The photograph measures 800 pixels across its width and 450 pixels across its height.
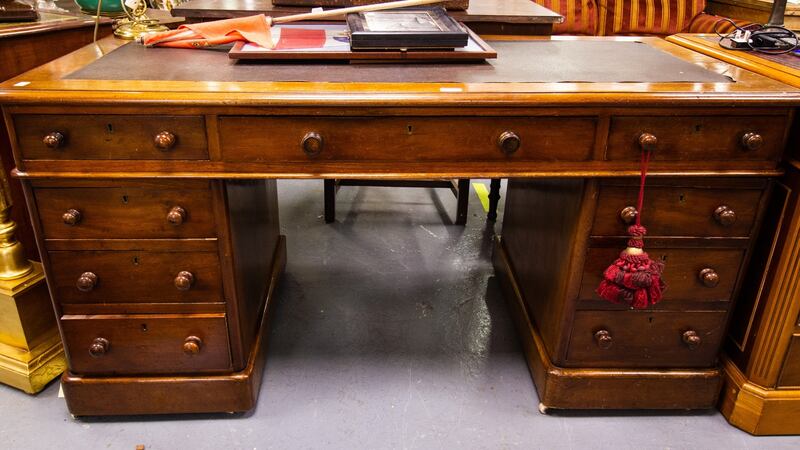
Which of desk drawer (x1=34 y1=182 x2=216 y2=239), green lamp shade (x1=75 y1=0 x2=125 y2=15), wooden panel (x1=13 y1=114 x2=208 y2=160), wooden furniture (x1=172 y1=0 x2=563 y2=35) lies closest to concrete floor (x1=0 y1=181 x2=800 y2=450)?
desk drawer (x1=34 y1=182 x2=216 y2=239)

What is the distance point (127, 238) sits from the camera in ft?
4.24

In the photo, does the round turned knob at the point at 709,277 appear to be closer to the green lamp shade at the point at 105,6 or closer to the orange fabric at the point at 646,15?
the green lamp shade at the point at 105,6

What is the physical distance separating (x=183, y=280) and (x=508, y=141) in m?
0.80

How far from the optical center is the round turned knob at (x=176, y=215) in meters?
1.25

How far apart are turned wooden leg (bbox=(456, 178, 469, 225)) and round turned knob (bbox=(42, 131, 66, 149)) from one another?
1709 mm

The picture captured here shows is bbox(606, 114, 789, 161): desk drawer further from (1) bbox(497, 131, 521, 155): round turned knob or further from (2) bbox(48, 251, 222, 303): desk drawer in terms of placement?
(2) bbox(48, 251, 222, 303): desk drawer

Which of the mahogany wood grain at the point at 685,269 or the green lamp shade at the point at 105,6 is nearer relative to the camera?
the mahogany wood grain at the point at 685,269

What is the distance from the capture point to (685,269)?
1392 millimetres

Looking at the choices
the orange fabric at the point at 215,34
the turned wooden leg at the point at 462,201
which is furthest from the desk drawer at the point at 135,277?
the turned wooden leg at the point at 462,201

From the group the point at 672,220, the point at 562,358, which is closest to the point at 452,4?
the point at 672,220

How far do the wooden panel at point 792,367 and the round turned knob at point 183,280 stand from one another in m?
1.44

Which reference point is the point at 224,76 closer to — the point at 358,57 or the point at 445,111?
the point at 358,57

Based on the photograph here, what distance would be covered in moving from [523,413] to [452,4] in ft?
4.12

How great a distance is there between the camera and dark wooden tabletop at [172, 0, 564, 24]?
5.67ft
